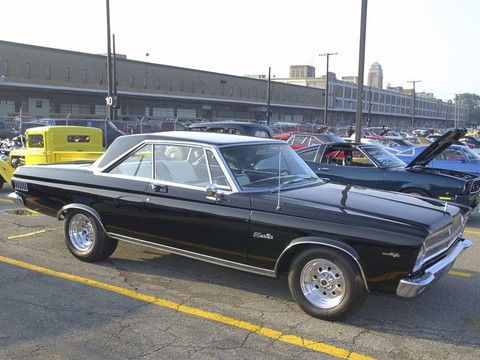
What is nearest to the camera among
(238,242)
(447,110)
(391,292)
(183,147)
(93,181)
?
(391,292)

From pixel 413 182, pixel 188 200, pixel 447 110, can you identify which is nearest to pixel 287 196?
pixel 188 200

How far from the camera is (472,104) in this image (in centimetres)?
19312

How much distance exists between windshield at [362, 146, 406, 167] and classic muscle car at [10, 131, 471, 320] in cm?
413

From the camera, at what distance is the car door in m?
4.60

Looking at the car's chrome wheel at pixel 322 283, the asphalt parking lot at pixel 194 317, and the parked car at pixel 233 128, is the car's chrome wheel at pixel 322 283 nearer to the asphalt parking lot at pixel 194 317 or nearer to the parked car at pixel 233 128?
the asphalt parking lot at pixel 194 317

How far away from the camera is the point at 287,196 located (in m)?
4.59

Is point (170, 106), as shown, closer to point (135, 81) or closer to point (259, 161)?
point (135, 81)

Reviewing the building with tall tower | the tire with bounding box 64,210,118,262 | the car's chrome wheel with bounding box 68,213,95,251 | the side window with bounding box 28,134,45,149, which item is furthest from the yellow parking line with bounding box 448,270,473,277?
the building with tall tower

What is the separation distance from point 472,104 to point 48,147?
209 metres

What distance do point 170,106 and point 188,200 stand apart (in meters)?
61.2

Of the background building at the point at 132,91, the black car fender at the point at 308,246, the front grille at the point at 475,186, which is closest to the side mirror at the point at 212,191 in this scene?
the black car fender at the point at 308,246

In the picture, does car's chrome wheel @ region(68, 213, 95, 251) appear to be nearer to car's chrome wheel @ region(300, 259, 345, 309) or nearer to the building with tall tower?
car's chrome wheel @ region(300, 259, 345, 309)

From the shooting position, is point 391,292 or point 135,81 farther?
point 135,81

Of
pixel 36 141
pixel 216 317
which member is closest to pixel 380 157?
pixel 216 317
